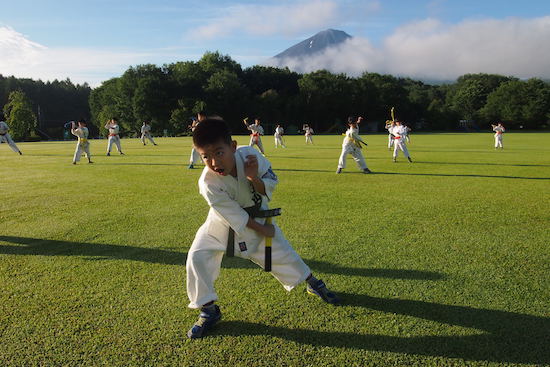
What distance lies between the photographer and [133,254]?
548cm

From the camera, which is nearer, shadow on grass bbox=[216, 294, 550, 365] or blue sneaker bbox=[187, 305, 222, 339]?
shadow on grass bbox=[216, 294, 550, 365]

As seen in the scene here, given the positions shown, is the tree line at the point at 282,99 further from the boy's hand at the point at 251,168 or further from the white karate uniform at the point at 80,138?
the boy's hand at the point at 251,168

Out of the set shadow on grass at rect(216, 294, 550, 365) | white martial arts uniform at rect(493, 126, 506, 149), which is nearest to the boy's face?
shadow on grass at rect(216, 294, 550, 365)

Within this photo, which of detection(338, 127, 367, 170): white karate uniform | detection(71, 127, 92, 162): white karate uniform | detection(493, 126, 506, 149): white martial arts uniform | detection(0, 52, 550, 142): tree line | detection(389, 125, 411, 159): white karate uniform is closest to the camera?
detection(338, 127, 367, 170): white karate uniform

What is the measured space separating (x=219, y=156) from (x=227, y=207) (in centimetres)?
48

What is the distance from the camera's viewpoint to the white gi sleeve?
336 centimetres

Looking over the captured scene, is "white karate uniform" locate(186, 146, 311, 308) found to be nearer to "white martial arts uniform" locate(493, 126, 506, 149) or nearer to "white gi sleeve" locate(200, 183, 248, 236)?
"white gi sleeve" locate(200, 183, 248, 236)

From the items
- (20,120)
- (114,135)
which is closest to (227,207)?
(114,135)

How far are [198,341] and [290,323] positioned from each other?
0.87 m

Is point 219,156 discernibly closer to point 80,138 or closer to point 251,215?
point 251,215

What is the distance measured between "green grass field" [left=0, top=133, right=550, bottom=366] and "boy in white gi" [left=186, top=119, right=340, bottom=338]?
1.35 ft

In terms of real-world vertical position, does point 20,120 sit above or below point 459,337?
above

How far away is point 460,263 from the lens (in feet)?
16.2

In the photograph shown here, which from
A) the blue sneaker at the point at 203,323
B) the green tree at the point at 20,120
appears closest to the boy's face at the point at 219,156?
the blue sneaker at the point at 203,323
